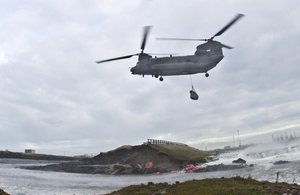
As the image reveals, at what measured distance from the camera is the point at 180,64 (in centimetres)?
2289

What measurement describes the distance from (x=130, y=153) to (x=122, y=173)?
9.53 meters

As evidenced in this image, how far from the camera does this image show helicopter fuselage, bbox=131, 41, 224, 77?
22.9 m

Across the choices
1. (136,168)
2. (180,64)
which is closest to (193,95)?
(180,64)

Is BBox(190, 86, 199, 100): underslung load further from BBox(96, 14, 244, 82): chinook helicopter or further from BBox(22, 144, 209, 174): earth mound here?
BBox(22, 144, 209, 174): earth mound

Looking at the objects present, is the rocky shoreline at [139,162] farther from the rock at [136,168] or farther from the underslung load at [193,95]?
the underslung load at [193,95]

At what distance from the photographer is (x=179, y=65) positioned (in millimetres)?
22828

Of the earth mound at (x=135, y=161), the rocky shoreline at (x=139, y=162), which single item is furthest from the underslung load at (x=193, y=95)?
the earth mound at (x=135, y=161)

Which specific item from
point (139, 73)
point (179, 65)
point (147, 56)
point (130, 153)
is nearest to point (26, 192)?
point (139, 73)

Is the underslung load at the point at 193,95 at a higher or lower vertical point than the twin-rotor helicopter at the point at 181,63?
lower

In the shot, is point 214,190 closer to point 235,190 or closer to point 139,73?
point 235,190

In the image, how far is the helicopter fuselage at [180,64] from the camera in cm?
2291

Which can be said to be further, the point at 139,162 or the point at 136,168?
the point at 139,162

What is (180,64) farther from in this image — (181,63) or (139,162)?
(139,162)

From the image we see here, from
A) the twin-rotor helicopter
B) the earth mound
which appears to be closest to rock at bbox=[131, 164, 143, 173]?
the earth mound
